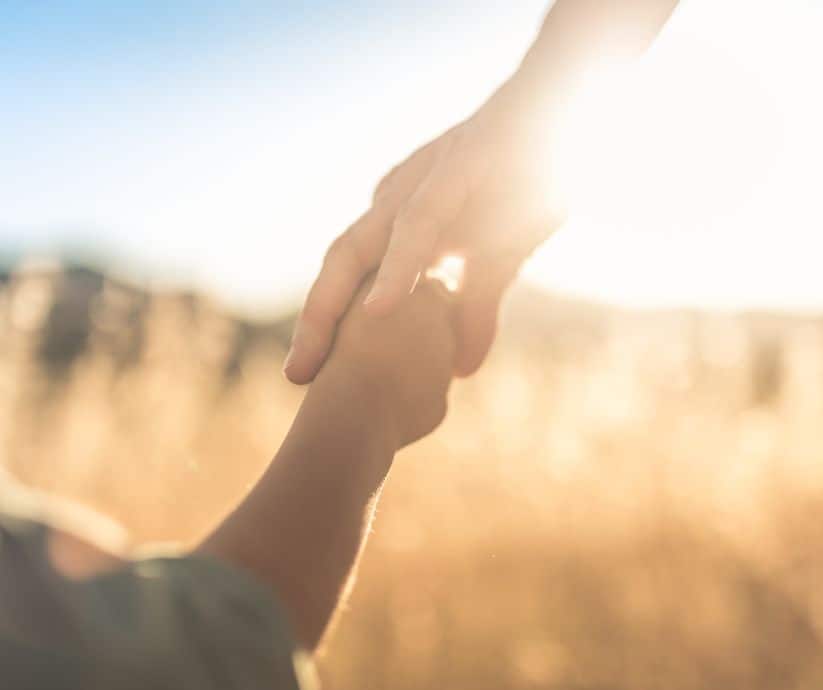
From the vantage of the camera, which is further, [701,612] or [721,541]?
[721,541]

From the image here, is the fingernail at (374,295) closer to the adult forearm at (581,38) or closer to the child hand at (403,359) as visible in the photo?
the child hand at (403,359)

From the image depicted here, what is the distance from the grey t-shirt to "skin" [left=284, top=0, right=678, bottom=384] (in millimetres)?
703

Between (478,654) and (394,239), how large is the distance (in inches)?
42.0

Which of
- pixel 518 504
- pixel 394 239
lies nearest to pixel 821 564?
pixel 518 504

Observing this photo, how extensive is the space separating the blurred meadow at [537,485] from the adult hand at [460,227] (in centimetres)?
87

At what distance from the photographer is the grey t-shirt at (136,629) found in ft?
1.39

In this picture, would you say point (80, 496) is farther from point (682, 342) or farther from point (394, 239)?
point (682, 342)

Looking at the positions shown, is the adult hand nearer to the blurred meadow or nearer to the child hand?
the child hand

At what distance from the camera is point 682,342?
2.95 meters

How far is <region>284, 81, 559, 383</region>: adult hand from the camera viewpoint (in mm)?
1141

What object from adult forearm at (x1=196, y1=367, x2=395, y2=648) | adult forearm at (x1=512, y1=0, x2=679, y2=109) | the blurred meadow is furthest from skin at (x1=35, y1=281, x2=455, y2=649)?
the blurred meadow

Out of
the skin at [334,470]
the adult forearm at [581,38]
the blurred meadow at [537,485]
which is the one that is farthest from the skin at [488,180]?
the blurred meadow at [537,485]

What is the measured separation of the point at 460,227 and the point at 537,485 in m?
1.23

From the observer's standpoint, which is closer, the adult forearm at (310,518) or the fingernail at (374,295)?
the adult forearm at (310,518)
